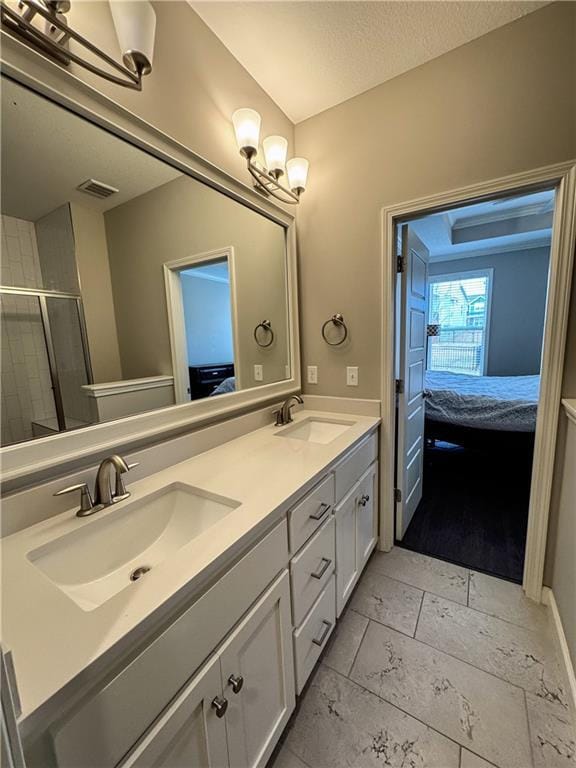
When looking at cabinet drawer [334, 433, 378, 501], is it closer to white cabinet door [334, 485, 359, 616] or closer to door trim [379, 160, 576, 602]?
white cabinet door [334, 485, 359, 616]

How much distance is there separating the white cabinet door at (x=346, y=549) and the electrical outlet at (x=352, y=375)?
0.64 metres

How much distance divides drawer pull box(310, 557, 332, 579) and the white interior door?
0.91 m

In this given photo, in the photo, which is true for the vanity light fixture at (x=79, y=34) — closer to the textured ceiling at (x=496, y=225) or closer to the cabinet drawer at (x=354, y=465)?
the cabinet drawer at (x=354, y=465)

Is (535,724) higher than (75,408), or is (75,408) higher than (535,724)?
(75,408)

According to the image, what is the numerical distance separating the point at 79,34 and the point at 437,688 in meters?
2.47

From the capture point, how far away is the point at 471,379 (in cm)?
373

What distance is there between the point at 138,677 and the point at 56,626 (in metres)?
0.17

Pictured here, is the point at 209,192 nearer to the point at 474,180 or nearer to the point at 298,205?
the point at 298,205

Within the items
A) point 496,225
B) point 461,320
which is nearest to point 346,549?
point 496,225

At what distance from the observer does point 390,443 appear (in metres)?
1.87

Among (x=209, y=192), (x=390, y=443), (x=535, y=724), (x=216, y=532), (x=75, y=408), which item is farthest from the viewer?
(x=390, y=443)

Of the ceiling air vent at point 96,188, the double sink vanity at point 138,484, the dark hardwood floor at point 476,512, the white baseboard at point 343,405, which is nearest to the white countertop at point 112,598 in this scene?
the double sink vanity at point 138,484

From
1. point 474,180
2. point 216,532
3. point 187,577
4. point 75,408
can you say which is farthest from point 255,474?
point 474,180

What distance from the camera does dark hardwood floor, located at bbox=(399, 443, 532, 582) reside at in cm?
193
